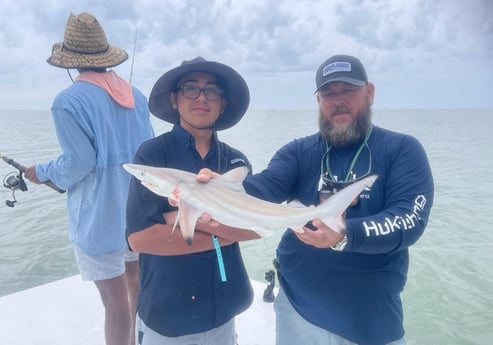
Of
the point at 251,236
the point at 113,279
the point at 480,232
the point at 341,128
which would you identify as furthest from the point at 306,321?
the point at 480,232

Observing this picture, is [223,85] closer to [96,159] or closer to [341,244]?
[96,159]

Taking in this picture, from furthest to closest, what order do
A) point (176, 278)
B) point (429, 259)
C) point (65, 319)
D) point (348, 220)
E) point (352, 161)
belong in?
point (429, 259), point (65, 319), point (352, 161), point (176, 278), point (348, 220)

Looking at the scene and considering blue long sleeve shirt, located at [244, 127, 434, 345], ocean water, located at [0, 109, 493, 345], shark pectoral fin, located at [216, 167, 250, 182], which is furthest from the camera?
ocean water, located at [0, 109, 493, 345]

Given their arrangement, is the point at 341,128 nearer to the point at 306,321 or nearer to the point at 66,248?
the point at 306,321

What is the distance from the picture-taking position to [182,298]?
2.46 m

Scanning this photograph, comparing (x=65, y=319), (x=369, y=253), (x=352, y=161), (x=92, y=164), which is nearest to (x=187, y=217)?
(x=369, y=253)

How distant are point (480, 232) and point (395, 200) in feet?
36.1

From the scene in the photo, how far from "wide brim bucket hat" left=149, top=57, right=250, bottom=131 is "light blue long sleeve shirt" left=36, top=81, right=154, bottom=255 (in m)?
0.60

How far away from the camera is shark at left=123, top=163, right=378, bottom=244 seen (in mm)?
2180

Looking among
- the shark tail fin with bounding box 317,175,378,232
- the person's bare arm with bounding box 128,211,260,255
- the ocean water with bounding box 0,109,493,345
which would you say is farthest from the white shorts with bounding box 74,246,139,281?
the ocean water with bounding box 0,109,493,345

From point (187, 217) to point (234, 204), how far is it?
0.91ft

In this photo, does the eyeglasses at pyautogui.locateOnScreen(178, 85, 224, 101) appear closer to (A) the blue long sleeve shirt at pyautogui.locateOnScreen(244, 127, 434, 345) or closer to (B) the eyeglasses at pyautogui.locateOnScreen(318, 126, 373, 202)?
(A) the blue long sleeve shirt at pyautogui.locateOnScreen(244, 127, 434, 345)

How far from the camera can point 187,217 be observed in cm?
214

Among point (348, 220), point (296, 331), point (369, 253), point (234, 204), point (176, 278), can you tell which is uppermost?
point (234, 204)
